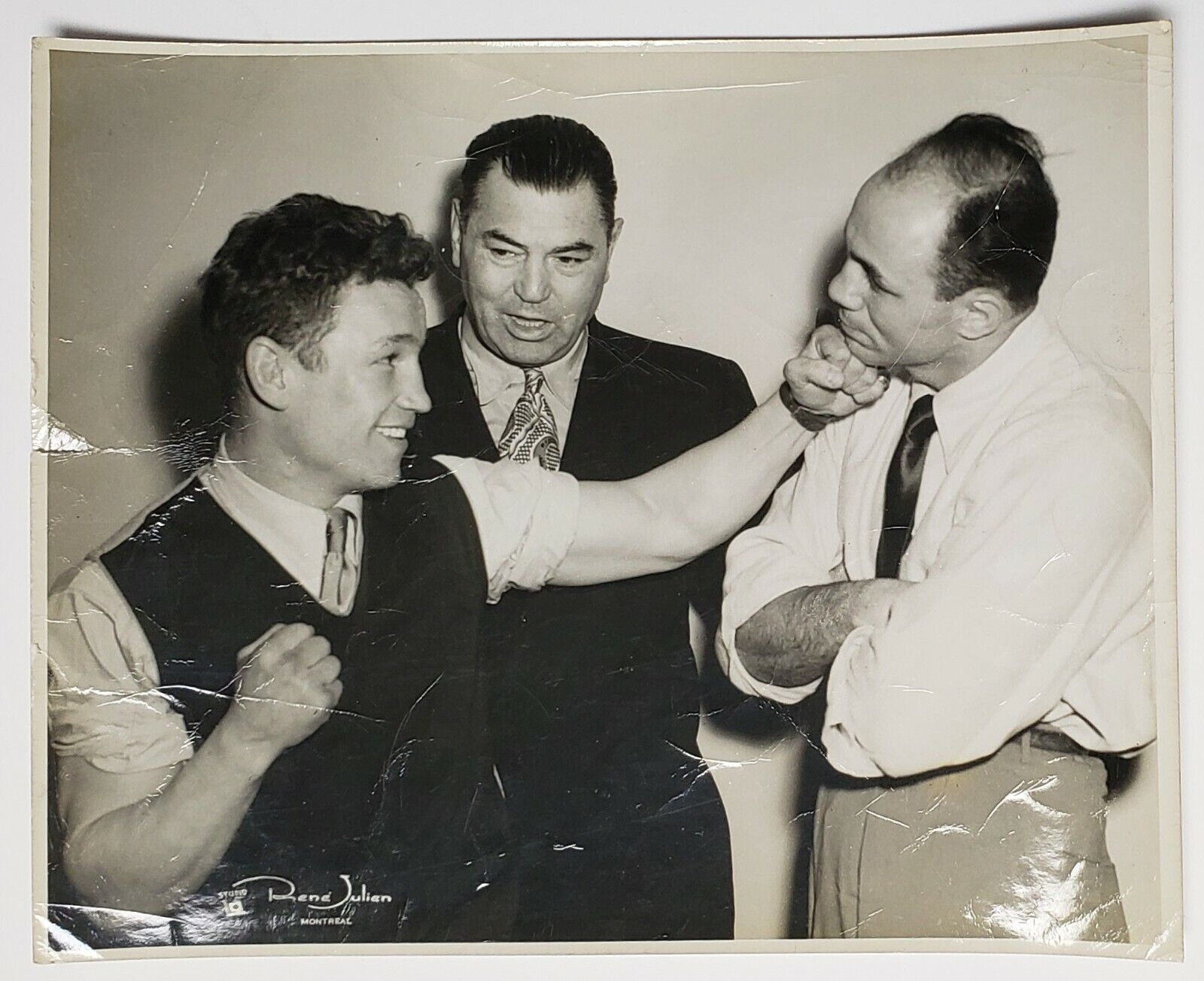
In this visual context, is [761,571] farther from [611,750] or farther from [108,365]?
[108,365]

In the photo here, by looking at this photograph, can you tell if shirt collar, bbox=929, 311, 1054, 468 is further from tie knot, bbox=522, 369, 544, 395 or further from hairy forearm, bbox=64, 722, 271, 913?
hairy forearm, bbox=64, 722, 271, 913

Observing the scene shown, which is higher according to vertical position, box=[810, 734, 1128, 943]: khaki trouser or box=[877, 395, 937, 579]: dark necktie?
box=[877, 395, 937, 579]: dark necktie

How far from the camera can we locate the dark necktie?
3.63 ft

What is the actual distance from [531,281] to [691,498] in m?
0.31

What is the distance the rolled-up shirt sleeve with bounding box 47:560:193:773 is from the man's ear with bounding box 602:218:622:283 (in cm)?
67

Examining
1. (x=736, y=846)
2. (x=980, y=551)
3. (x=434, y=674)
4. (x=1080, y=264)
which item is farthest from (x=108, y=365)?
(x=1080, y=264)

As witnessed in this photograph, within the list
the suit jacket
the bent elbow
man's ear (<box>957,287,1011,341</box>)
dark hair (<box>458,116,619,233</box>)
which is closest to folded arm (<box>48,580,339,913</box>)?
the bent elbow

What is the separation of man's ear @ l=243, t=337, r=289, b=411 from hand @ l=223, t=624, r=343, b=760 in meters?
0.26

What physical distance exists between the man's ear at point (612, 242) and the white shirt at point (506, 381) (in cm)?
8

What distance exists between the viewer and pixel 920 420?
111 centimetres

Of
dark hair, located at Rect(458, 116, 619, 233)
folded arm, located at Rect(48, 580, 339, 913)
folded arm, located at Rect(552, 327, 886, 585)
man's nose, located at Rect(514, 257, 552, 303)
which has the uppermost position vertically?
dark hair, located at Rect(458, 116, 619, 233)

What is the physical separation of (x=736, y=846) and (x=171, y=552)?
73 cm

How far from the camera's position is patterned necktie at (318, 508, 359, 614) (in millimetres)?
1096

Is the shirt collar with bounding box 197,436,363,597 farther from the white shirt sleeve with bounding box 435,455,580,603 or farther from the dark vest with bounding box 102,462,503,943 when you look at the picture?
the white shirt sleeve with bounding box 435,455,580,603
